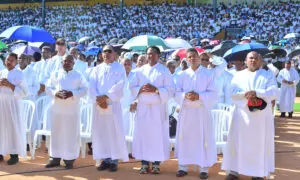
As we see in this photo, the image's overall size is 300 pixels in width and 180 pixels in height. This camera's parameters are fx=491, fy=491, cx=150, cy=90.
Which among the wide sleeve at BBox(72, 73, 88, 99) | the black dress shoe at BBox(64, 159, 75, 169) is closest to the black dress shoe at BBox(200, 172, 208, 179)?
the black dress shoe at BBox(64, 159, 75, 169)

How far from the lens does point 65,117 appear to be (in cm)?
811

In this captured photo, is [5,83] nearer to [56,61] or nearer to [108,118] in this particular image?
[108,118]

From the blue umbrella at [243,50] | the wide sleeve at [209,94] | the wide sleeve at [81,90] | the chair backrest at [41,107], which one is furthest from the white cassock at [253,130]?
the chair backrest at [41,107]

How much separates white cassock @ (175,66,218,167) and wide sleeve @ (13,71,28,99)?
2.64 meters

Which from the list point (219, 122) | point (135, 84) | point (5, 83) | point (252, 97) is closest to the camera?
point (252, 97)

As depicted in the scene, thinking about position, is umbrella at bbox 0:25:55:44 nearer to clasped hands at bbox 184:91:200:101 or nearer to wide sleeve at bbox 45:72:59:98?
wide sleeve at bbox 45:72:59:98

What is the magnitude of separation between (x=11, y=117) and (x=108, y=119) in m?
1.77

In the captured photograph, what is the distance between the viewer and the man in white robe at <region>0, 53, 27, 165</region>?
840 cm

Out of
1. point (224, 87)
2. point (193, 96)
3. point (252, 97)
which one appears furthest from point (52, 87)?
point (224, 87)

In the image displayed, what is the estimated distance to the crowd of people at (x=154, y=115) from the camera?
7309 millimetres

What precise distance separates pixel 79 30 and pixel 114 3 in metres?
6.81

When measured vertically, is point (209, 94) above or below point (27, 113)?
above

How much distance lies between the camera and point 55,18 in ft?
131

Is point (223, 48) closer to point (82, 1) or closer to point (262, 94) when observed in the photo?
point (262, 94)
